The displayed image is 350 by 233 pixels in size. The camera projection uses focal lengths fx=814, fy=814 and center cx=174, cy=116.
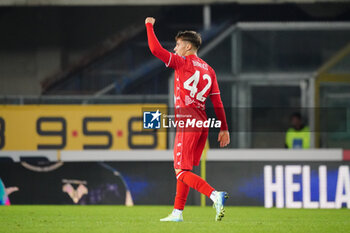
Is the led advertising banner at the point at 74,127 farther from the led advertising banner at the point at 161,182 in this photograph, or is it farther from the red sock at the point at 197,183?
the red sock at the point at 197,183

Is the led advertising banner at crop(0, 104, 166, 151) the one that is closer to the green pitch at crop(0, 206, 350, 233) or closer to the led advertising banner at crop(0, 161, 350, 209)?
the led advertising banner at crop(0, 161, 350, 209)

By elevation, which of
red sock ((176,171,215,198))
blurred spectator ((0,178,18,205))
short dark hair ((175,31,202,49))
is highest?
short dark hair ((175,31,202,49))

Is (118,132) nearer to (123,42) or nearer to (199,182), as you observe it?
(199,182)

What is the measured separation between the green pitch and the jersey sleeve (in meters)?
1.33

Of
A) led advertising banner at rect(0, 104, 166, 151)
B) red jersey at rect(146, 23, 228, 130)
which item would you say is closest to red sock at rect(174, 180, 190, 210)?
red jersey at rect(146, 23, 228, 130)

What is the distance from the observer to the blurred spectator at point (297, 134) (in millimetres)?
12688

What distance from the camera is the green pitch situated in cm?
648

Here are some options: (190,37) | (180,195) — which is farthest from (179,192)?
(190,37)

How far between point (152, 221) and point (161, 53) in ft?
5.35

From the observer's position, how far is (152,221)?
727 centimetres

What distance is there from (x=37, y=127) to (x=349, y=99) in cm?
571

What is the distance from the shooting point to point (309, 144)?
12.4 metres

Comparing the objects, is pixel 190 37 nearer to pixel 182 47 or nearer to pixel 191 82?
pixel 182 47

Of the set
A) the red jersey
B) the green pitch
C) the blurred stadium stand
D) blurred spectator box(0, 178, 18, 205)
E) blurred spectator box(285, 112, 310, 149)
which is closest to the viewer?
the green pitch
